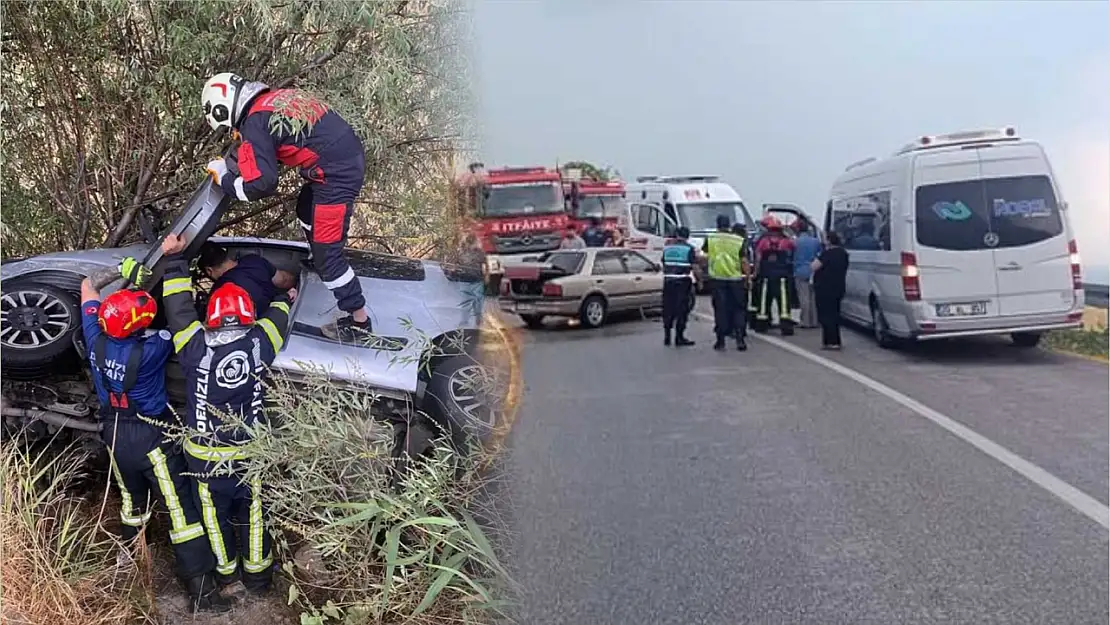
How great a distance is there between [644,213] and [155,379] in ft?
4.86

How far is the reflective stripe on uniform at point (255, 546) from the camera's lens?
2.26 m

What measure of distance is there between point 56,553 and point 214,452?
66 centimetres

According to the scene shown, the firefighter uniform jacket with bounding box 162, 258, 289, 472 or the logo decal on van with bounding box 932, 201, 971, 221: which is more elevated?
the logo decal on van with bounding box 932, 201, 971, 221

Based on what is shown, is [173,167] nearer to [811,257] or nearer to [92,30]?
[92,30]

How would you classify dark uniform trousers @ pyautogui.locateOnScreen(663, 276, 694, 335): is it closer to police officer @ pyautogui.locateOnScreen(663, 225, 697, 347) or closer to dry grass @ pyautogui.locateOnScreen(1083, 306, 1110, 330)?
police officer @ pyautogui.locateOnScreen(663, 225, 697, 347)

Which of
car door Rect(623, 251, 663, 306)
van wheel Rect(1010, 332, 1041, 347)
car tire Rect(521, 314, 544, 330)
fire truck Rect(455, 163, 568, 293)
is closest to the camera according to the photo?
fire truck Rect(455, 163, 568, 293)

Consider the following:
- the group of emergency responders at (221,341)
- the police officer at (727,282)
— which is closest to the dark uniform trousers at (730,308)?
the police officer at (727,282)

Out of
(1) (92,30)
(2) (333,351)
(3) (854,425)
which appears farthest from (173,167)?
(3) (854,425)

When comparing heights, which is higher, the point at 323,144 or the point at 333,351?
the point at 323,144

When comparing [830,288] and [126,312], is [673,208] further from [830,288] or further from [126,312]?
[126,312]

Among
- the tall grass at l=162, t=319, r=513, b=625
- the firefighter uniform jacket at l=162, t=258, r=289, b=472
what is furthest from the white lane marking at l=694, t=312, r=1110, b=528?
the firefighter uniform jacket at l=162, t=258, r=289, b=472

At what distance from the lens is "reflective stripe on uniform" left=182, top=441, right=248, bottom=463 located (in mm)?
2162

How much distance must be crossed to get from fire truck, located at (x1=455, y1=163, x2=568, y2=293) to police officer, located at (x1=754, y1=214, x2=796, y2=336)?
0.57m

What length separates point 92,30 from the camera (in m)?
2.58
